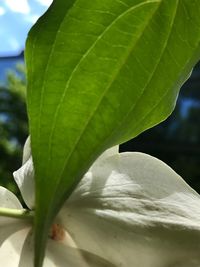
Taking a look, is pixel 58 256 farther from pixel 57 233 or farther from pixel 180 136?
pixel 180 136

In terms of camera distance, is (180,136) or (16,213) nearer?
(16,213)

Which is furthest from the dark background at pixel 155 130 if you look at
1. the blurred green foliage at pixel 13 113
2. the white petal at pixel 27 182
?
the white petal at pixel 27 182

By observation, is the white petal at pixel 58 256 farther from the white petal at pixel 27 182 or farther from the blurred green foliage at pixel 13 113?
the blurred green foliage at pixel 13 113

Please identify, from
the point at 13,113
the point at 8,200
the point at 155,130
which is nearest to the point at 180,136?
the point at 155,130

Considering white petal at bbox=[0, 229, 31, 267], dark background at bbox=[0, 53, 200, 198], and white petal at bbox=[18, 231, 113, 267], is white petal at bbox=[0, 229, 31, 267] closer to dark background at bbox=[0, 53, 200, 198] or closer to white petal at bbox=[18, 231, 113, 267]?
white petal at bbox=[18, 231, 113, 267]

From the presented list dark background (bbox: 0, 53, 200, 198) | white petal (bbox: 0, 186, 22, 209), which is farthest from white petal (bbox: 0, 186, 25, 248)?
dark background (bbox: 0, 53, 200, 198)

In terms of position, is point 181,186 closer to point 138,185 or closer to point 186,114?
point 138,185

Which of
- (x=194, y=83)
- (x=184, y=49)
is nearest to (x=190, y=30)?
(x=184, y=49)
